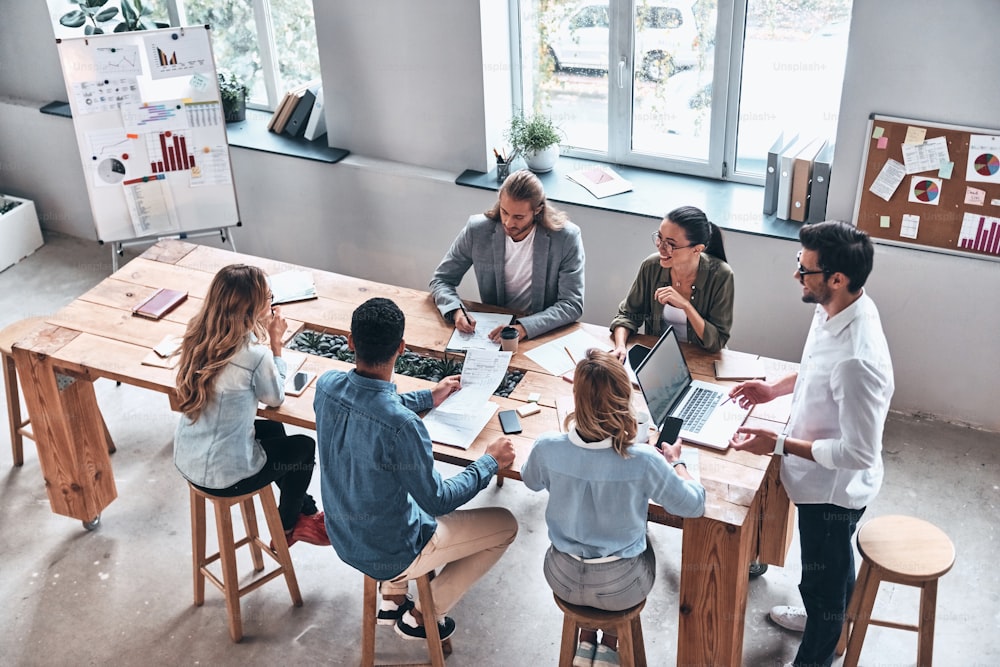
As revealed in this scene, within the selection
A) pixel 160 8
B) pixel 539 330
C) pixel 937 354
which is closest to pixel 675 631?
pixel 539 330

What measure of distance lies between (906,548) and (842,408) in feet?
2.05

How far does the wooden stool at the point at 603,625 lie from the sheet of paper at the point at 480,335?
1.05 metres

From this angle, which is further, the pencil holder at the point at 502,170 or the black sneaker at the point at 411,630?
the pencil holder at the point at 502,170

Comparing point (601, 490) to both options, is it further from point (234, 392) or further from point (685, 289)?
point (234, 392)

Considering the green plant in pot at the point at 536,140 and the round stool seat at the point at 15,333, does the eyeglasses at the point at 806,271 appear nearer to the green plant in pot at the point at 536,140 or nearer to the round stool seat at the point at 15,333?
the green plant in pot at the point at 536,140

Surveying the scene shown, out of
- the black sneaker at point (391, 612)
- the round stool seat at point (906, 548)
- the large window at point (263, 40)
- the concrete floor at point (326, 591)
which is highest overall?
the large window at point (263, 40)

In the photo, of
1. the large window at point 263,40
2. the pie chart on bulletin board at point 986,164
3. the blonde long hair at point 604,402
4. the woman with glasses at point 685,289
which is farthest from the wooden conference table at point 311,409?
the large window at point 263,40

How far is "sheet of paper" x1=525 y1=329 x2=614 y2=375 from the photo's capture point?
12.0 ft

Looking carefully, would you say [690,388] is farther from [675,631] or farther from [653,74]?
[653,74]

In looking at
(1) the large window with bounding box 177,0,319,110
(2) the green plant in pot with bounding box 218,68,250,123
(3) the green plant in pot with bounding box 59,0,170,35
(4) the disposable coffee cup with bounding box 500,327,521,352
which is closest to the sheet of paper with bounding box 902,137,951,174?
(4) the disposable coffee cup with bounding box 500,327,521,352

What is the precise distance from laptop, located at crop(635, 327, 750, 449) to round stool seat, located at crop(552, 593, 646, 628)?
58cm

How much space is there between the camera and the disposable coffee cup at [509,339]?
3.73 m

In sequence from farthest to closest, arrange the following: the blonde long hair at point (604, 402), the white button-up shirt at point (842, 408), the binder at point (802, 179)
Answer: the binder at point (802, 179) < the white button-up shirt at point (842, 408) < the blonde long hair at point (604, 402)

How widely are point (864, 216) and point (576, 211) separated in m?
1.32
